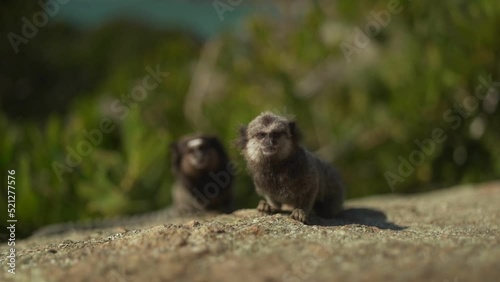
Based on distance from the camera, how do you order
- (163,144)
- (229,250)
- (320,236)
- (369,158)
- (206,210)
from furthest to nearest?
(369,158), (163,144), (206,210), (320,236), (229,250)

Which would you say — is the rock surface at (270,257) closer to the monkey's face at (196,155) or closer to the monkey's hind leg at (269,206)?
the monkey's hind leg at (269,206)

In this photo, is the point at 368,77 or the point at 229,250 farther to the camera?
the point at 368,77

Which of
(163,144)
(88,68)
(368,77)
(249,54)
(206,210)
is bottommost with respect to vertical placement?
(206,210)

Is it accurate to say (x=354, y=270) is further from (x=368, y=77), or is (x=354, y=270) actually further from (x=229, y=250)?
(x=368, y=77)

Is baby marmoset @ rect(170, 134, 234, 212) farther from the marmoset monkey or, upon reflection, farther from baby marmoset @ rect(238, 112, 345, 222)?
baby marmoset @ rect(238, 112, 345, 222)

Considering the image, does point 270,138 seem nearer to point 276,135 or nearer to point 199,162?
point 276,135

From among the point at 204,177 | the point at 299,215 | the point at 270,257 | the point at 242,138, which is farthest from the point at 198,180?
the point at 270,257

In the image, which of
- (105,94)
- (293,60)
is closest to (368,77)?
(293,60)
